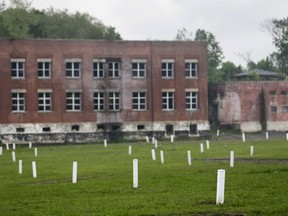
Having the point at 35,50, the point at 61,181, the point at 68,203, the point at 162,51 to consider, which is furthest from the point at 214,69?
the point at 68,203

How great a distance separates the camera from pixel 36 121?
200 feet

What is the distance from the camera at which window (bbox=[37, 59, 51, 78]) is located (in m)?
61.2

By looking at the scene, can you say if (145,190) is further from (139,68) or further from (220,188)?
(139,68)

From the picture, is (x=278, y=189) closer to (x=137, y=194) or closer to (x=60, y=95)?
(x=137, y=194)

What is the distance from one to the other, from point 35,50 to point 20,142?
8.57 metres

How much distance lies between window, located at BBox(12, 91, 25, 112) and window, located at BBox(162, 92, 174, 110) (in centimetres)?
1352

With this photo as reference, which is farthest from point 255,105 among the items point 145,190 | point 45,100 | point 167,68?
point 145,190

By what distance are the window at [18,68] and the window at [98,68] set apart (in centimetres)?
673

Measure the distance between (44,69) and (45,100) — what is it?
9.45 ft

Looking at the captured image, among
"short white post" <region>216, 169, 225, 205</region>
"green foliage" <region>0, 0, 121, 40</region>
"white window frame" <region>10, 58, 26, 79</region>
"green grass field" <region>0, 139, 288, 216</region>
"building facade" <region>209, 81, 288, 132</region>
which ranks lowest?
"green grass field" <region>0, 139, 288, 216</region>

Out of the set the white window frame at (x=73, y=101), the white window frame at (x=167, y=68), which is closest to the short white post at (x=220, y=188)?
the white window frame at (x=73, y=101)

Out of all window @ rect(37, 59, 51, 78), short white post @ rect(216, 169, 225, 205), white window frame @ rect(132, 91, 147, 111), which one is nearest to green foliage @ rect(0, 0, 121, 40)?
window @ rect(37, 59, 51, 78)

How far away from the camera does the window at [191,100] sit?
64.8 metres

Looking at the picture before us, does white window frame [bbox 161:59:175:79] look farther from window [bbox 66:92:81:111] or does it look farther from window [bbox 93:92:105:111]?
window [bbox 66:92:81:111]
